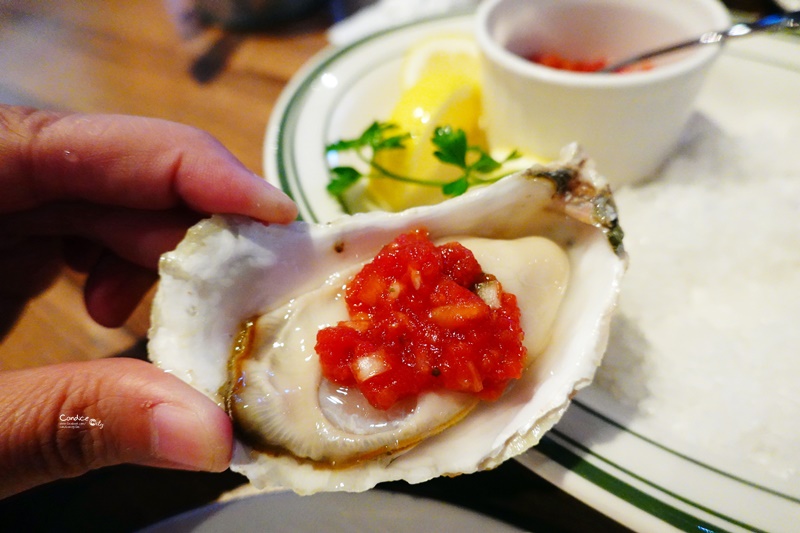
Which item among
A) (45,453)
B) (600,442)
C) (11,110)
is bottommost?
(600,442)

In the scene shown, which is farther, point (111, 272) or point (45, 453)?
point (111, 272)

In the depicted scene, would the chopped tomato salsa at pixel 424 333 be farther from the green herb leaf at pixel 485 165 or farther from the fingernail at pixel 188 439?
the green herb leaf at pixel 485 165

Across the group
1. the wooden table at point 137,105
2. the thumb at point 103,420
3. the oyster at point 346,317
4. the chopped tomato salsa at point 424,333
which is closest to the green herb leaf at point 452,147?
the oyster at point 346,317

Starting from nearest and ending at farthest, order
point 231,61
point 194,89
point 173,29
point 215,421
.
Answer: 1. point 215,421
2. point 194,89
3. point 231,61
4. point 173,29

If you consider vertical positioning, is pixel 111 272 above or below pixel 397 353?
below

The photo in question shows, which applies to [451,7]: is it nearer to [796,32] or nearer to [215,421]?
[796,32]

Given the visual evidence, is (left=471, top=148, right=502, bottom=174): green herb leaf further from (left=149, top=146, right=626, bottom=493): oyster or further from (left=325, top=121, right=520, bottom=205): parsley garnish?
(left=149, top=146, right=626, bottom=493): oyster

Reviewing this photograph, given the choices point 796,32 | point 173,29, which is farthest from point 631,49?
point 173,29
